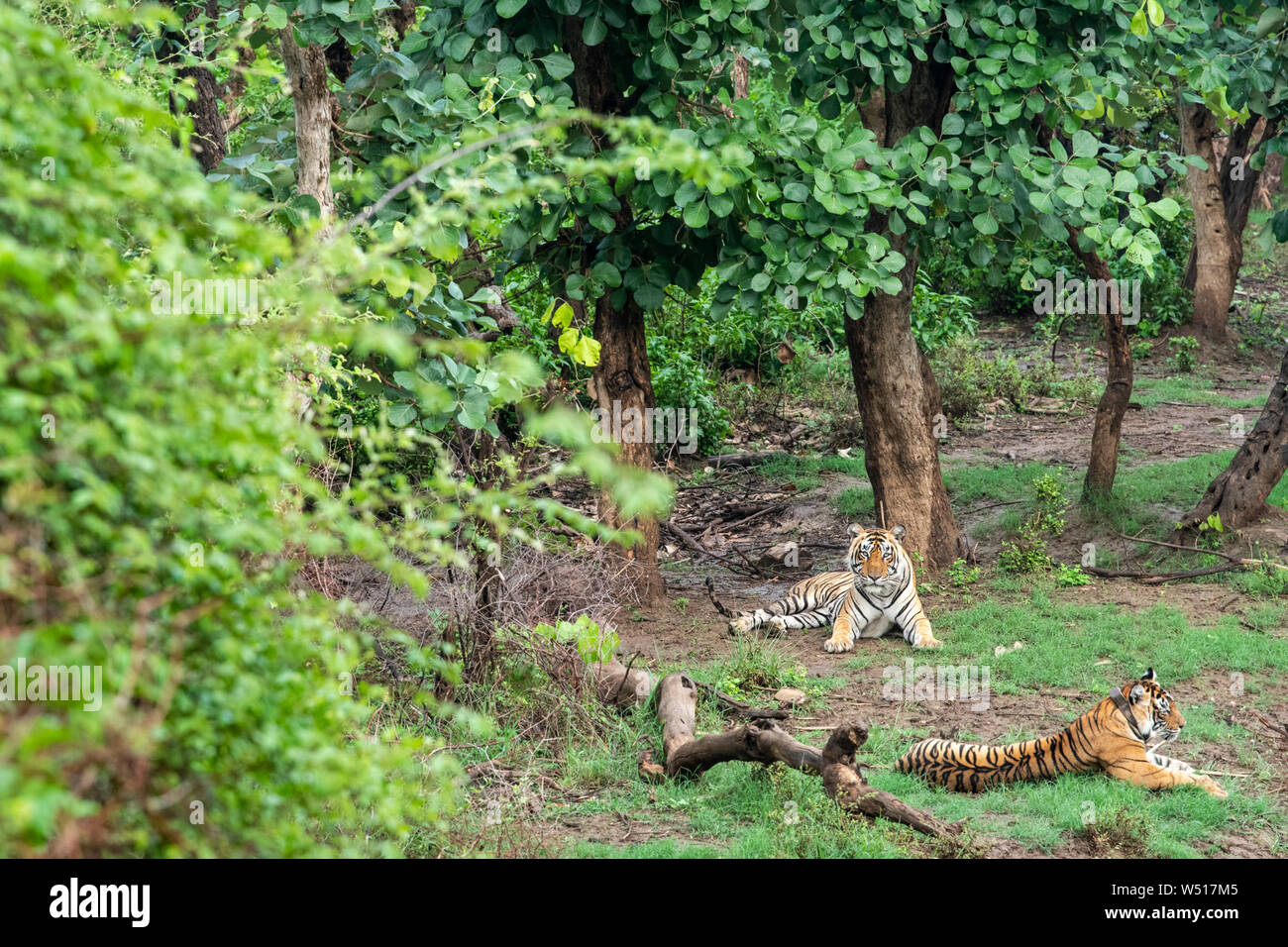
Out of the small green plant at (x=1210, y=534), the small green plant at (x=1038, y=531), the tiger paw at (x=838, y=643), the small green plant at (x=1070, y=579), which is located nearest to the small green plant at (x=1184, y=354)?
the small green plant at (x=1038, y=531)

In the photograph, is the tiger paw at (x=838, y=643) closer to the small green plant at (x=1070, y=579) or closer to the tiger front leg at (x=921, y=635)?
the tiger front leg at (x=921, y=635)

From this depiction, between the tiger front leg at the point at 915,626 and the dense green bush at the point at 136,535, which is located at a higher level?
the dense green bush at the point at 136,535

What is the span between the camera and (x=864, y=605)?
28.7 ft

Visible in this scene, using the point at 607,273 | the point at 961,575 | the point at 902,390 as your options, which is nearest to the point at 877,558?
the point at 961,575

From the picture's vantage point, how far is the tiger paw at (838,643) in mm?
8547

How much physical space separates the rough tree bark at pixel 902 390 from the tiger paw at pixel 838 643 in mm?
1395

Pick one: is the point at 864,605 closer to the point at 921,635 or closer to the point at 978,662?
the point at 921,635

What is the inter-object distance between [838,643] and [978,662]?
1080 mm

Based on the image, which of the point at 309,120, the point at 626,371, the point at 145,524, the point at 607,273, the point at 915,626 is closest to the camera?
the point at 145,524

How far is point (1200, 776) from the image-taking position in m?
5.74

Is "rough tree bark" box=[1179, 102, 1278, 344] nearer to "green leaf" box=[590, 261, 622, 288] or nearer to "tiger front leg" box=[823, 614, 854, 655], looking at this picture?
"tiger front leg" box=[823, 614, 854, 655]

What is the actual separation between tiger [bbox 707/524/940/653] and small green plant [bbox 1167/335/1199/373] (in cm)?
802

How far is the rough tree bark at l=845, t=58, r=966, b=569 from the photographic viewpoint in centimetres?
935
